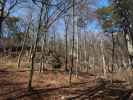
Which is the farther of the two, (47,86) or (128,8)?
(128,8)

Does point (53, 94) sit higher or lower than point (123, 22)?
lower

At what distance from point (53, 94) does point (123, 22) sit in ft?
36.3

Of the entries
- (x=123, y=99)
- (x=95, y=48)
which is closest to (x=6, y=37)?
(x=95, y=48)

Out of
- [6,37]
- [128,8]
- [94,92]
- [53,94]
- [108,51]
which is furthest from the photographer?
[108,51]

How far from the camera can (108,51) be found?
59312 millimetres

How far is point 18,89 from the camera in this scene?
1495cm

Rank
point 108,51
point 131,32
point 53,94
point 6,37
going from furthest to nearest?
1. point 108,51
2. point 6,37
3. point 131,32
4. point 53,94

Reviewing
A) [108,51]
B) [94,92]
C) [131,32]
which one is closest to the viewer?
[94,92]

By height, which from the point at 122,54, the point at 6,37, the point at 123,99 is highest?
the point at 6,37

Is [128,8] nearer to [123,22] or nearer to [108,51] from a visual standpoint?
[123,22]

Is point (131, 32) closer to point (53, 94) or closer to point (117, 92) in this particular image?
point (117, 92)

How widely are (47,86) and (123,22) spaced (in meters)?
10.1

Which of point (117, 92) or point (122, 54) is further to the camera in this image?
point (122, 54)

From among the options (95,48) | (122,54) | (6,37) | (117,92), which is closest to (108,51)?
(95,48)
